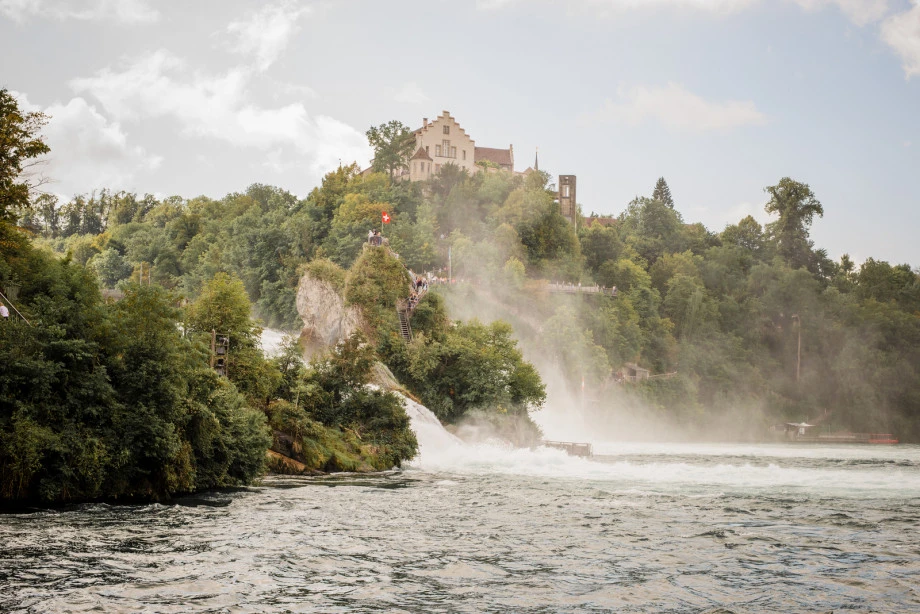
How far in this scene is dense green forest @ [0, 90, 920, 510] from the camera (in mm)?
31406

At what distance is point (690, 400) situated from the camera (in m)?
118

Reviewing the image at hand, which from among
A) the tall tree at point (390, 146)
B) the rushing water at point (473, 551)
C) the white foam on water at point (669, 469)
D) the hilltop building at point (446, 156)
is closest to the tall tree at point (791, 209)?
the hilltop building at point (446, 156)

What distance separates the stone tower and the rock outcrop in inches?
2453

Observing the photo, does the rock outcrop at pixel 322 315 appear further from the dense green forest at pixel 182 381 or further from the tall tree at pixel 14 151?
the tall tree at pixel 14 151

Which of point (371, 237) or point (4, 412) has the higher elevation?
point (371, 237)

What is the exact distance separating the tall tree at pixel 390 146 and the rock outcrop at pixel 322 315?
49.7 m

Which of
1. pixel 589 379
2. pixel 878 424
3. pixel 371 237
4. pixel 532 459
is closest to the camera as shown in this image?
pixel 532 459

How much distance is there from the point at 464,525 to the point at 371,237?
174 ft

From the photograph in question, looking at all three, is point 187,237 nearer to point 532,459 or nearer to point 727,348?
point 727,348

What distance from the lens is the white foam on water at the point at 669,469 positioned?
41438 millimetres

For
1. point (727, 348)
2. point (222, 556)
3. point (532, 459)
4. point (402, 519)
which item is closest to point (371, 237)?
point (532, 459)

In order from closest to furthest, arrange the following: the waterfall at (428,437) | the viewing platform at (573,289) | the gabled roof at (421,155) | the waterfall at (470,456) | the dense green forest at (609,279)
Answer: the waterfall at (470,456), the waterfall at (428,437), the dense green forest at (609,279), the viewing platform at (573,289), the gabled roof at (421,155)

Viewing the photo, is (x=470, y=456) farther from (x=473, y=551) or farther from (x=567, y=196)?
(x=567, y=196)

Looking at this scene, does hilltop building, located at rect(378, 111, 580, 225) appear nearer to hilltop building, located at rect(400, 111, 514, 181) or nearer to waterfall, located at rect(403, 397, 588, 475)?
hilltop building, located at rect(400, 111, 514, 181)
